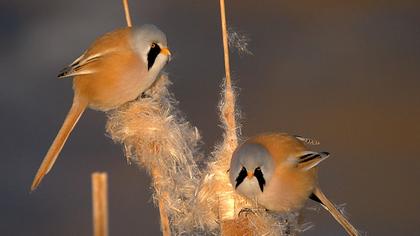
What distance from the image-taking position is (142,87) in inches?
123

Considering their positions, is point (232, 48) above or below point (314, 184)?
above

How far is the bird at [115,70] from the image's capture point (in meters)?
3.06

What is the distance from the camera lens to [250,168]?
2752 mm

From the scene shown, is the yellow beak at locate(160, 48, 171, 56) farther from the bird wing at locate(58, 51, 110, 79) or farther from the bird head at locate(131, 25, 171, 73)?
the bird wing at locate(58, 51, 110, 79)

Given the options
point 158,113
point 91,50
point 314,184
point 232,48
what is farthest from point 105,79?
point 314,184

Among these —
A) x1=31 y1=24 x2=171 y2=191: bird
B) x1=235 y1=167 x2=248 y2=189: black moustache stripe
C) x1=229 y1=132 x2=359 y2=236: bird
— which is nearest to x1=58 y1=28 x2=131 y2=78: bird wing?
x1=31 y1=24 x2=171 y2=191: bird

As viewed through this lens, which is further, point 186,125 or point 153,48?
point 153,48

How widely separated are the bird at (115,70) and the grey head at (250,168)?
57 cm

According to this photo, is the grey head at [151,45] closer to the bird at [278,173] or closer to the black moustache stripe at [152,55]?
the black moustache stripe at [152,55]

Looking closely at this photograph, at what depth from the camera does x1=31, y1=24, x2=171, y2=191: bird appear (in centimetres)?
306

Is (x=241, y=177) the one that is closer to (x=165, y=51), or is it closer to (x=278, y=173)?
(x=278, y=173)

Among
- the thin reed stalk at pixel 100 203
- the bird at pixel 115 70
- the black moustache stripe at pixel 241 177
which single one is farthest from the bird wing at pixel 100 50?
the thin reed stalk at pixel 100 203

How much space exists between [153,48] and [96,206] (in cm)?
166

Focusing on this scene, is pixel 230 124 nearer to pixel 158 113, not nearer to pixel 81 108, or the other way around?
pixel 158 113
